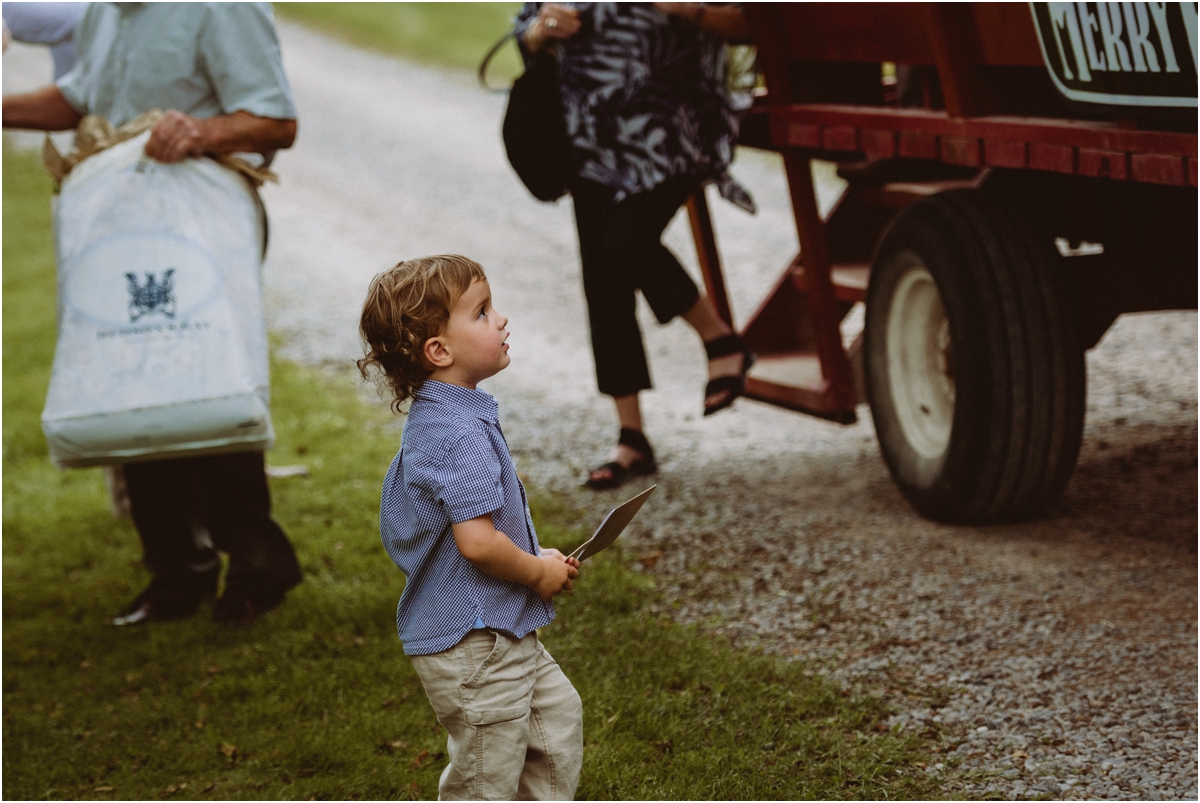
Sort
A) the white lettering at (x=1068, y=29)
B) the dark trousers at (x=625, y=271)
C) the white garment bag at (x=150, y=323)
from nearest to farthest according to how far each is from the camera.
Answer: the white lettering at (x=1068, y=29), the white garment bag at (x=150, y=323), the dark trousers at (x=625, y=271)

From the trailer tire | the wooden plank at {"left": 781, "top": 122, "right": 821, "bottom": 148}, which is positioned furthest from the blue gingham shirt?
the wooden plank at {"left": 781, "top": 122, "right": 821, "bottom": 148}

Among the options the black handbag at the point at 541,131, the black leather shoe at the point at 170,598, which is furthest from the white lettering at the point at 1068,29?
the black leather shoe at the point at 170,598

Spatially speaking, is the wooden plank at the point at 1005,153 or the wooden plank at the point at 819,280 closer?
the wooden plank at the point at 1005,153

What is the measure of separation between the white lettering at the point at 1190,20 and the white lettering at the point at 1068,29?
1.22 feet

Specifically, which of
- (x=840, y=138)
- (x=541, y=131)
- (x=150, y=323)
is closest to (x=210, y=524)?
(x=150, y=323)

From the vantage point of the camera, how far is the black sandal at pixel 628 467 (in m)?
5.19

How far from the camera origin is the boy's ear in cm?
226

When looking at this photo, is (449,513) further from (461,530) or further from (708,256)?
(708,256)

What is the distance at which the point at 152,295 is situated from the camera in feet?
11.9

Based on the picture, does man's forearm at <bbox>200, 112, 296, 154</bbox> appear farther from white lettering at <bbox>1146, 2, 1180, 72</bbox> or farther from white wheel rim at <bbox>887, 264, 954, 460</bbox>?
white lettering at <bbox>1146, 2, 1180, 72</bbox>

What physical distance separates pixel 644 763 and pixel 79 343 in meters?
1.90

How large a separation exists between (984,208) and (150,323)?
263 cm

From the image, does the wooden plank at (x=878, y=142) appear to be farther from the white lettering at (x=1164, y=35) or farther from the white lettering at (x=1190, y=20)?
the white lettering at (x=1190, y=20)

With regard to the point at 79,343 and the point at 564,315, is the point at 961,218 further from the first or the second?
the point at 564,315
